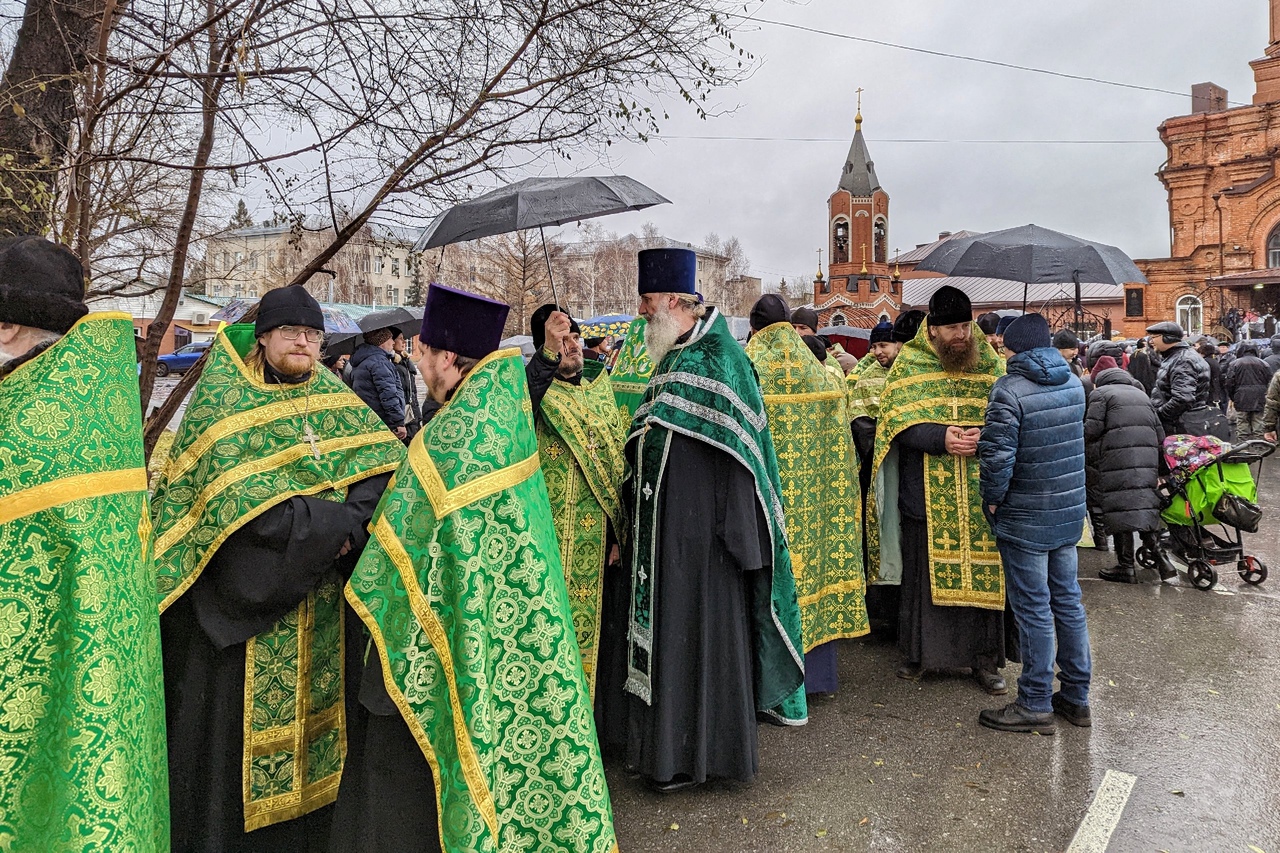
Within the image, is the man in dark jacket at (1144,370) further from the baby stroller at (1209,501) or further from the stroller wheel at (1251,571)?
the stroller wheel at (1251,571)

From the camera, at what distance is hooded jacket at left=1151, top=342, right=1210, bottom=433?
A: 8.95 metres

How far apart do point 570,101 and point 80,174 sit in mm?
2215

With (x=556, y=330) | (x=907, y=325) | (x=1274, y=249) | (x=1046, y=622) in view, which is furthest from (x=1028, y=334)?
(x=1274, y=249)

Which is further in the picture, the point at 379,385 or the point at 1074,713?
the point at 379,385

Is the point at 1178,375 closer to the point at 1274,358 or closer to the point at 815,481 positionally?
the point at 815,481

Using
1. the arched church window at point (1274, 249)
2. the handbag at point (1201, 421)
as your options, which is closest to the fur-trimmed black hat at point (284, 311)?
the handbag at point (1201, 421)

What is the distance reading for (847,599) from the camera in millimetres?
4898

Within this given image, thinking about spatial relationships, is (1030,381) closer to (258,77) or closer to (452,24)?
(452,24)

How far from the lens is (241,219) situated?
5.65m

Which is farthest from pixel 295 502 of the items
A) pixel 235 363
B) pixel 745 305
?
pixel 745 305

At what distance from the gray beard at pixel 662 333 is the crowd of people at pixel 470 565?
1 centimetres

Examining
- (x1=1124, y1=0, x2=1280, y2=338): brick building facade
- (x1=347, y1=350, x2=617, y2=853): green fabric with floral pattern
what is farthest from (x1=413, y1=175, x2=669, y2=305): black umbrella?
(x1=1124, y1=0, x2=1280, y2=338): brick building facade

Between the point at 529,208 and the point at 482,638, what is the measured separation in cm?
226

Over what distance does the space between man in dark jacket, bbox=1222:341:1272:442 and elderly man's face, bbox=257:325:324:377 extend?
14.7 meters
